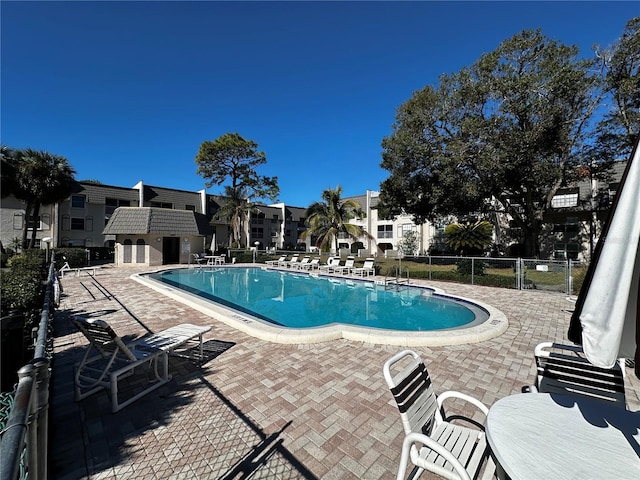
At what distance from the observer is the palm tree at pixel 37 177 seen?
72.6 ft

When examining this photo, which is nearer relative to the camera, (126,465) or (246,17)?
(126,465)

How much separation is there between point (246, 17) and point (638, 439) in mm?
15446

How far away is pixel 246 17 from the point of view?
11.8 metres

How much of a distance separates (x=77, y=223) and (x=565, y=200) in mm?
52542

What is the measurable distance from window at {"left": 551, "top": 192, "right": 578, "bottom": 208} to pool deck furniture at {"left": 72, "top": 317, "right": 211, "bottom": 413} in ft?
118

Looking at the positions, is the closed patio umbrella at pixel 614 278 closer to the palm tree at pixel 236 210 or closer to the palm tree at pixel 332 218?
the palm tree at pixel 332 218

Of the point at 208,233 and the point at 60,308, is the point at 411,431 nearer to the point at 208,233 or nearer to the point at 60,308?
the point at 60,308

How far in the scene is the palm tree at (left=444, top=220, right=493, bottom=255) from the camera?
75.7 ft

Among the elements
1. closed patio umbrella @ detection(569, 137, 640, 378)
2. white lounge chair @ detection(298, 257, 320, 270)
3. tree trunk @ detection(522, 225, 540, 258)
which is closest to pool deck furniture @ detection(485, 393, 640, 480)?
closed patio umbrella @ detection(569, 137, 640, 378)

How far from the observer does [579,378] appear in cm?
263

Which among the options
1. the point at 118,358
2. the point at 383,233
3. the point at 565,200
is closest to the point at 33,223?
the point at 118,358

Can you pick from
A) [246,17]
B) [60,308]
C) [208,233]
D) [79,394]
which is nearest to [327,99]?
[246,17]

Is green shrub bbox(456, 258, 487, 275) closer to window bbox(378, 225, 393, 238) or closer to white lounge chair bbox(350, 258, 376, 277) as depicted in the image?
white lounge chair bbox(350, 258, 376, 277)

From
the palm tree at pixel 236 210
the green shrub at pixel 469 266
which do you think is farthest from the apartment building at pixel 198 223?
the green shrub at pixel 469 266
